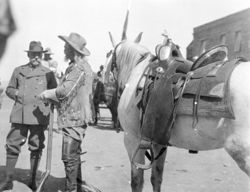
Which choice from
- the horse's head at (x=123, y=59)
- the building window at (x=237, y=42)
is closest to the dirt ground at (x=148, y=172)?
the horse's head at (x=123, y=59)

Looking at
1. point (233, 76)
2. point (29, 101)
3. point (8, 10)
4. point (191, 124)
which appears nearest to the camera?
point (8, 10)

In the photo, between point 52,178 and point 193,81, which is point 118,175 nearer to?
point 52,178

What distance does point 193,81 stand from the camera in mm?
3234

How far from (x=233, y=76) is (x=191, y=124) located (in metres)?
0.62

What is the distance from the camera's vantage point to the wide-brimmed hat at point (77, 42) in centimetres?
412

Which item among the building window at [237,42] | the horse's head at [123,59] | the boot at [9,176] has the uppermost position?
the building window at [237,42]

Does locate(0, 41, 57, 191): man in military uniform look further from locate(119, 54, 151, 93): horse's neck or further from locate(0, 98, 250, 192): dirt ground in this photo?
locate(119, 54, 151, 93): horse's neck

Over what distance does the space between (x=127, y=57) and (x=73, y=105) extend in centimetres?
97

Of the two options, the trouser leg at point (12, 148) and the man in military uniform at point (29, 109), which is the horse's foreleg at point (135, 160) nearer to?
the man in military uniform at point (29, 109)

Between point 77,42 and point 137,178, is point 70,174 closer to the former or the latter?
point 137,178

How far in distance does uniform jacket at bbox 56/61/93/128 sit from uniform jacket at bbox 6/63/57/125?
2.35 feet

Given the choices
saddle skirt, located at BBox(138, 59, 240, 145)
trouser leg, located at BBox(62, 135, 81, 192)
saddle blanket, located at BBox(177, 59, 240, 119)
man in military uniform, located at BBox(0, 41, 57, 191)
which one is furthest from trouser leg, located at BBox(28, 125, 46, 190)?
saddle blanket, located at BBox(177, 59, 240, 119)

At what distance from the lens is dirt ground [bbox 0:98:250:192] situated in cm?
488

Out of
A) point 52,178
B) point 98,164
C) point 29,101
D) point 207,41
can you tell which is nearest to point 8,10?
point 29,101
